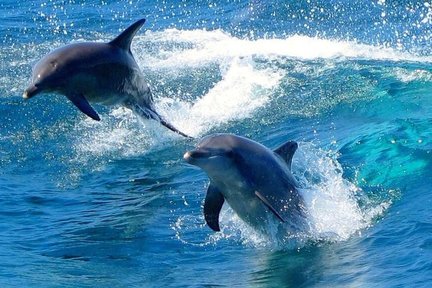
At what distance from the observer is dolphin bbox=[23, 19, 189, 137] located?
11836 millimetres

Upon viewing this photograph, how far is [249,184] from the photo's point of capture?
1030 cm

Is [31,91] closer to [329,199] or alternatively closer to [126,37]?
[126,37]

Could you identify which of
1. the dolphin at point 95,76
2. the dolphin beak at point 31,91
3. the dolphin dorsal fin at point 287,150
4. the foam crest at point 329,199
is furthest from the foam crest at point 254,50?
the dolphin dorsal fin at point 287,150

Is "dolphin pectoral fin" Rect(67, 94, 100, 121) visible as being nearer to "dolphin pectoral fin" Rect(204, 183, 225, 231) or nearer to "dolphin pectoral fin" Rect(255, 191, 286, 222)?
"dolphin pectoral fin" Rect(204, 183, 225, 231)

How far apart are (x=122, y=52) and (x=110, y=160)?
245cm

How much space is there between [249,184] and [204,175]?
3777 millimetres

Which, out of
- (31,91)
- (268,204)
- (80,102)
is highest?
(31,91)

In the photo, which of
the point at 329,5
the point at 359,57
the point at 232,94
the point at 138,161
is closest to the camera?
the point at 138,161

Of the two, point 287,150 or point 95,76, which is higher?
point 95,76

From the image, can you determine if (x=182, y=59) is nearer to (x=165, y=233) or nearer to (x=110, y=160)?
(x=110, y=160)

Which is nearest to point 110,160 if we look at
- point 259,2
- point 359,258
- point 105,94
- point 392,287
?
point 105,94

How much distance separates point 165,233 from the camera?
11719 millimetres

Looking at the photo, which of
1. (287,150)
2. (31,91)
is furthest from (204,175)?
(31,91)

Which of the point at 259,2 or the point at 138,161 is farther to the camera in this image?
the point at 259,2
